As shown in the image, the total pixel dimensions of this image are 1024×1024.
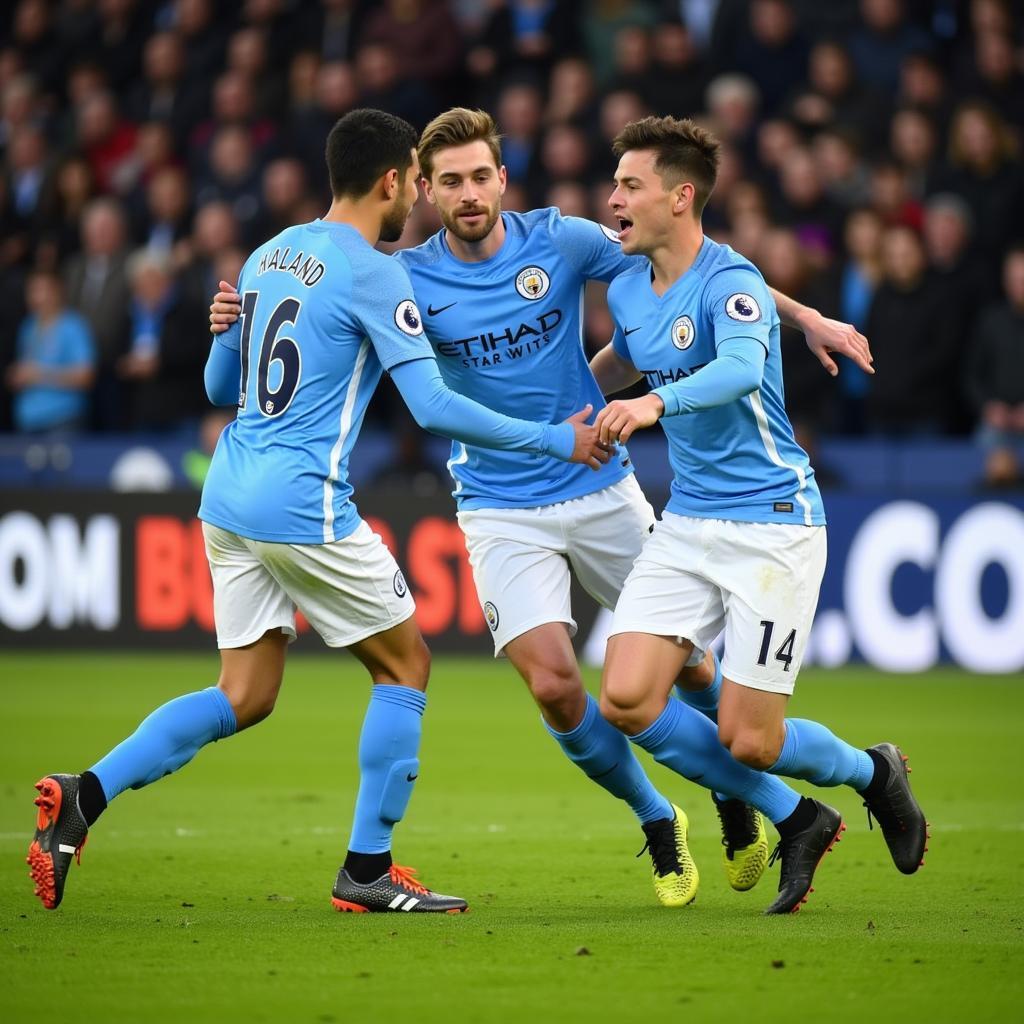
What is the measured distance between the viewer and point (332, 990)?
443cm

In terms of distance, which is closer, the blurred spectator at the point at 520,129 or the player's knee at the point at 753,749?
the player's knee at the point at 753,749

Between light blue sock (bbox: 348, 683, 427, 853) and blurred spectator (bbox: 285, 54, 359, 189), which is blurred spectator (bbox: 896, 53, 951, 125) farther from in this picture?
light blue sock (bbox: 348, 683, 427, 853)

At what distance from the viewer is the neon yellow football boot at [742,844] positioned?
5.97 meters

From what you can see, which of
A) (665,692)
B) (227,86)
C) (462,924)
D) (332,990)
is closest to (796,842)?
(665,692)

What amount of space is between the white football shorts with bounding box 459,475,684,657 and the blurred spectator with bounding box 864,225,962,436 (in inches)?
262

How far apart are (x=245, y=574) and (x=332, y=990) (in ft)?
5.34

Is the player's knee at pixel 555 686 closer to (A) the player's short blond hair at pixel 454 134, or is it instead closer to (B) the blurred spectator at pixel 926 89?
(A) the player's short blond hair at pixel 454 134

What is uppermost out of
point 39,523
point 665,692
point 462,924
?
point 665,692

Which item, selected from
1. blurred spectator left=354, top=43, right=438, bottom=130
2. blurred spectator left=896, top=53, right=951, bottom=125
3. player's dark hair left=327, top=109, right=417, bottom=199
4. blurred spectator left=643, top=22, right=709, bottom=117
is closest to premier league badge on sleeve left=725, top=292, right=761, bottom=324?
player's dark hair left=327, top=109, right=417, bottom=199

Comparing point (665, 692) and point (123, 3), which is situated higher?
point (123, 3)

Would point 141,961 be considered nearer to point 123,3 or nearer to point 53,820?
point 53,820

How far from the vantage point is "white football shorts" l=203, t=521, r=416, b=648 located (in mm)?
5602

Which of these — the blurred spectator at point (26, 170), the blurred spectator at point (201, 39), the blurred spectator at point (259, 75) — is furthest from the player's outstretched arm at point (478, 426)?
the blurred spectator at point (201, 39)

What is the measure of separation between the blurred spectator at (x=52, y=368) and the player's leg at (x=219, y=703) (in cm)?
951
